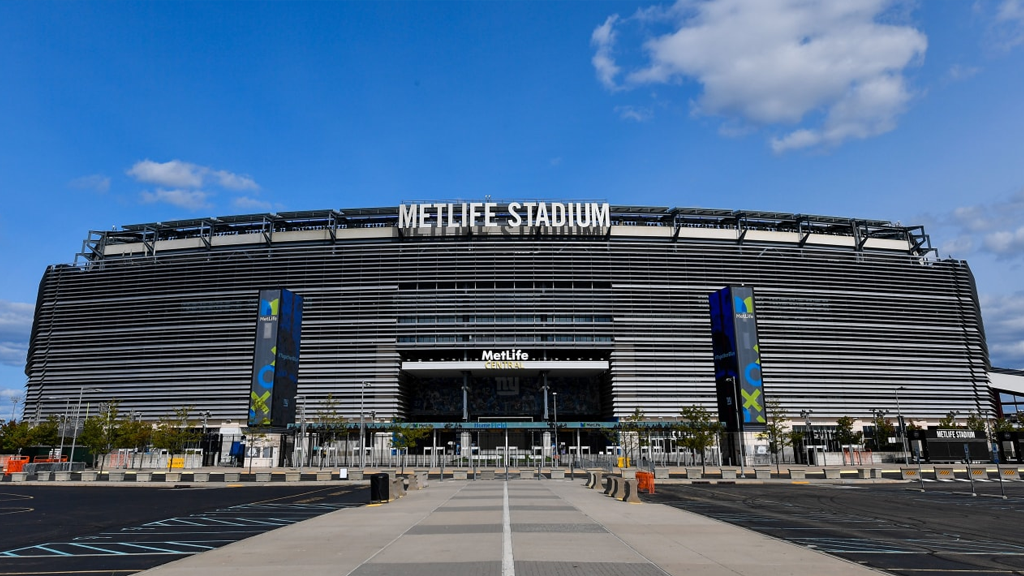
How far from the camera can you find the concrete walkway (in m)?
11.3

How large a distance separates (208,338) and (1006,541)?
10281 centimetres

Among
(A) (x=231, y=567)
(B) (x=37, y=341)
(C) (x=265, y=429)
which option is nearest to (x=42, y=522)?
(A) (x=231, y=567)

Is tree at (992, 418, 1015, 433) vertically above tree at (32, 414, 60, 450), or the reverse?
tree at (992, 418, 1015, 433)

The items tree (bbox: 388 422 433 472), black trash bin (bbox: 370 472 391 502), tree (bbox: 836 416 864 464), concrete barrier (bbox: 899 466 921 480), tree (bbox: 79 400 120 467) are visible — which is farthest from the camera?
tree (bbox: 836 416 864 464)

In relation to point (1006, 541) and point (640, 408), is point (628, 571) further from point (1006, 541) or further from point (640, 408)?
point (640, 408)

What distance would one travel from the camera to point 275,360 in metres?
81.0

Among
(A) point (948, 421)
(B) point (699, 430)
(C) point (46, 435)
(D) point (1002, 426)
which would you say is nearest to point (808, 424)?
(A) point (948, 421)

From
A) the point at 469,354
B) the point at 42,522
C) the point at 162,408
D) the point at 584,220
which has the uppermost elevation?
the point at 584,220

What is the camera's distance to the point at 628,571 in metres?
11.1

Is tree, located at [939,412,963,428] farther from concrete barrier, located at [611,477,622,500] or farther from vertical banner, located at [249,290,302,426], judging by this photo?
vertical banner, located at [249,290,302,426]

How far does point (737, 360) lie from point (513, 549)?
232 feet

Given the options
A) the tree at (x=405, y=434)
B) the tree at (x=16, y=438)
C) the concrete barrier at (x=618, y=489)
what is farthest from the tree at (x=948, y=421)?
the tree at (x=16, y=438)

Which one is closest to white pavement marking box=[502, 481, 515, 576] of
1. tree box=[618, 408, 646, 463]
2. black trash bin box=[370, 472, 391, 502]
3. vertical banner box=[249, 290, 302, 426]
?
black trash bin box=[370, 472, 391, 502]

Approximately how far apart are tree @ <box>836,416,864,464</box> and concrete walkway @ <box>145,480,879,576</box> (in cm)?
8249
